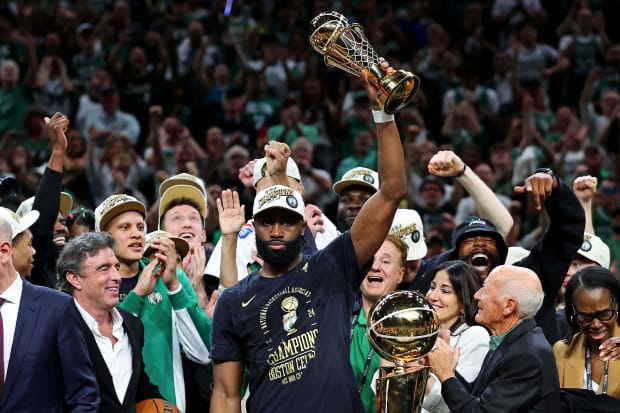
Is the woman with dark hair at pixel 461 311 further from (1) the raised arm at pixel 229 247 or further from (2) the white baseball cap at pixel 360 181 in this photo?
(2) the white baseball cap at pixel 360 181

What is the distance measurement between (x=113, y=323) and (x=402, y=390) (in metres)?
1.58

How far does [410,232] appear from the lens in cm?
633

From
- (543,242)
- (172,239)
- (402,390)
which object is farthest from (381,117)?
(172,239)

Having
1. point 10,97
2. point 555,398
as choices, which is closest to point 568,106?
point 10,97

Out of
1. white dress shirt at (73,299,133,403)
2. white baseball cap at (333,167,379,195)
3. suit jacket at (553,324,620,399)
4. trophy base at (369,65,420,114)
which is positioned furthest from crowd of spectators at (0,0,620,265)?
trophy base at (369,65,420,114)

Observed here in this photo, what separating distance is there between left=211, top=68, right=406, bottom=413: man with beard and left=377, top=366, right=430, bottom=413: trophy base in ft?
1.02

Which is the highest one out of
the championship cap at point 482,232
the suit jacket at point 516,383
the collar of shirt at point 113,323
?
the championship cap at point 482,232

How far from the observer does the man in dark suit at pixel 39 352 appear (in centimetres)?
450

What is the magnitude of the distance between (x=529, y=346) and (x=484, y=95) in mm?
8795

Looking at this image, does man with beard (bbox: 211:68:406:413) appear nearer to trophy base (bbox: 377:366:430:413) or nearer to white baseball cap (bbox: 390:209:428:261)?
trophy base (bbox: 377:366:430:413)

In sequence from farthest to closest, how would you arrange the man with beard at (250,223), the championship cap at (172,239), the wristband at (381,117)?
the championship cap at (172,239) < the man with beard at (250,223) < the wristband at (381,117)

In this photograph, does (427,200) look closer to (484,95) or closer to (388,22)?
(484,95)

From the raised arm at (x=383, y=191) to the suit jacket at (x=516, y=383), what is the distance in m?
0.70

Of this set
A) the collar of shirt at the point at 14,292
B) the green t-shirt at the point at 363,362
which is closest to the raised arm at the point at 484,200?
the green t-shirt at the point at 363,362
